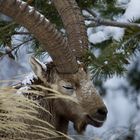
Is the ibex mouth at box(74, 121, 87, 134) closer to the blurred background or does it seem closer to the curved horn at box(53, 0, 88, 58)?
the curved horn at box(53, 0, 88, 58)

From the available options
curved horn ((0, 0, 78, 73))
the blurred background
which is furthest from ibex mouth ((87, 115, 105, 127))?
the blurred background

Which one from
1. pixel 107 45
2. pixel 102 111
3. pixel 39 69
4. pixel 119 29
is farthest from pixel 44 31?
pixel 119 29

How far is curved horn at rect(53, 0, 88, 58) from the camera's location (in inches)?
161

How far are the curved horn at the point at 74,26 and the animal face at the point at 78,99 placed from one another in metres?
0.27

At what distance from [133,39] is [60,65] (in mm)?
564

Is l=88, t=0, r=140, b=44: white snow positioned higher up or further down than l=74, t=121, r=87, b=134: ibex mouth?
higher up

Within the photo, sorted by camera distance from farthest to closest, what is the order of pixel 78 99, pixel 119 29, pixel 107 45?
pixel 119 29, pixel 107 45, pixel 78 99

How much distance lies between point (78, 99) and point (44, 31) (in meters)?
0.54

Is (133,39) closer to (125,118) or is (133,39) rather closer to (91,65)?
(91,65)

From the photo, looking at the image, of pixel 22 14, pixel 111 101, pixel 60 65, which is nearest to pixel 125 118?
pixel 111 101

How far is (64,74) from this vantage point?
3.85m

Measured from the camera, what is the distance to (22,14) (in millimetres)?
3492

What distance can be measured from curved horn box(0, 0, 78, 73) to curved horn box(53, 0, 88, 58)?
257mm

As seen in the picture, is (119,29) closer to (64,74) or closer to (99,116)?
(64,74)
